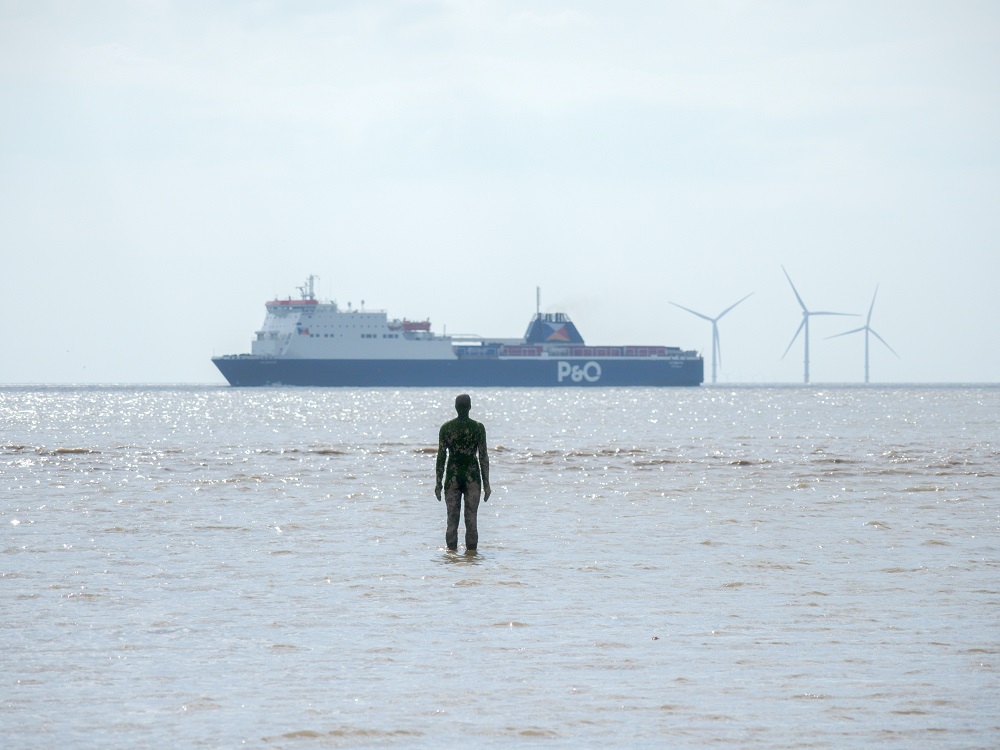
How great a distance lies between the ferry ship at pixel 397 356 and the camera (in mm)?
138125

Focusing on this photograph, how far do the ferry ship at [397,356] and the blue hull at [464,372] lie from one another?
102 mm

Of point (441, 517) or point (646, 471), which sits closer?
point (441, 517)

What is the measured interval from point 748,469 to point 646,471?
92.2 inches

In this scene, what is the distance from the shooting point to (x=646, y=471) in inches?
1216

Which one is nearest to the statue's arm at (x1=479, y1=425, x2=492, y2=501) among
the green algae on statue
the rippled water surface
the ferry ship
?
the green algae on statue

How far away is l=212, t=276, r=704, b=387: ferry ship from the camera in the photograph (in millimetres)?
138125

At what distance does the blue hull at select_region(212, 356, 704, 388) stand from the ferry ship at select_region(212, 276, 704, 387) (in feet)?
0.34

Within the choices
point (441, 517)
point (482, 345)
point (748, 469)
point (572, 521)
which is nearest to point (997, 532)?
point (572, 521)

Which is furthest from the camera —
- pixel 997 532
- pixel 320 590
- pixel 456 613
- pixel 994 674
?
pixel 997 532

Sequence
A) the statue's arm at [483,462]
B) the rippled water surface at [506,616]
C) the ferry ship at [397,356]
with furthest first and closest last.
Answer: the ferry ship at [397,356], the statue's arm at [483,462], the rippled water surface at [506,616]

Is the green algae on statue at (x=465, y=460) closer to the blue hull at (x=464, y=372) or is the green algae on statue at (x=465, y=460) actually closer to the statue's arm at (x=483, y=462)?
the statue's arm at (x=483, y=462)

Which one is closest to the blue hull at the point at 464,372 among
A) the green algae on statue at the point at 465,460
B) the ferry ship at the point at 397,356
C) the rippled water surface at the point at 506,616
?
the ferry ship at the point at 397,356

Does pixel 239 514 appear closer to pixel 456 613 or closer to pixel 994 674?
pixel 456 613

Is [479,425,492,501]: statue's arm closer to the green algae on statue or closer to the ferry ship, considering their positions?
the green algae on statue
